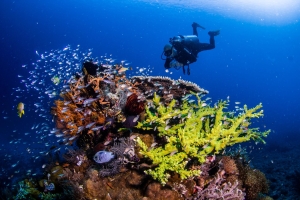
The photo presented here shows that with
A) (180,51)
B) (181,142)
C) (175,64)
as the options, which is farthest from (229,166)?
(180,51)

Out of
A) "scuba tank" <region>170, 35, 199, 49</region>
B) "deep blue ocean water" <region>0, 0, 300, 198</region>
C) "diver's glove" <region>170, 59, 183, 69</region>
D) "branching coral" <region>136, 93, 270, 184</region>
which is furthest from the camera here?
"deep blue ocean water" <region>0, 0, 300, 198</region>

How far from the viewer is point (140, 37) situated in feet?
575

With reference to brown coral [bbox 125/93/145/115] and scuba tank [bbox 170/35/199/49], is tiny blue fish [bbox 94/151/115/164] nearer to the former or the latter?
brown coral [bbox 125/93/145/115]

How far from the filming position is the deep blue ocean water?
60.0 m

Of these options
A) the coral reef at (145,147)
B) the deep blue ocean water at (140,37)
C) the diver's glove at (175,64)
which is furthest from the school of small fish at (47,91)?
the diver's glove at (175,64)

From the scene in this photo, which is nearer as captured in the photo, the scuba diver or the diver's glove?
the scuba diver

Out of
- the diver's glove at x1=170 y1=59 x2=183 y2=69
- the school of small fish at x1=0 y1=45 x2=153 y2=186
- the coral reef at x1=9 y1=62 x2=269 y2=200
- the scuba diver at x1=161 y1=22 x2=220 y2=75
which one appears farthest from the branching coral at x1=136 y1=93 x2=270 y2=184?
the diver's glove at x1=170 y1=59 x2=183 y2=69

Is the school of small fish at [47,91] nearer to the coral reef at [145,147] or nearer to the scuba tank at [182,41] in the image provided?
the coral reef at [145,147]

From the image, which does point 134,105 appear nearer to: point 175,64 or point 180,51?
point 175,64

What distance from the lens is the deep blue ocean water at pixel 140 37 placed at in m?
60.0

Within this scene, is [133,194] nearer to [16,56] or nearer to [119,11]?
[16,56]

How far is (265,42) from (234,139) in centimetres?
20715

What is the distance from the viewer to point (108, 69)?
6.00m

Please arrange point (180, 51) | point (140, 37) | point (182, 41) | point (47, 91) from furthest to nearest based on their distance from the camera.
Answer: point (140, 37)
point (182, 41)
point (180, 51)
point (47, 91)
